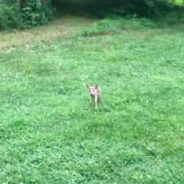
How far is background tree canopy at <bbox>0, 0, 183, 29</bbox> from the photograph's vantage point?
32.7ft

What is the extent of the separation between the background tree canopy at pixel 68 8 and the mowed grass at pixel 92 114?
1.29 meters

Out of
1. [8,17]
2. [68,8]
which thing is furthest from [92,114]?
[68,8]

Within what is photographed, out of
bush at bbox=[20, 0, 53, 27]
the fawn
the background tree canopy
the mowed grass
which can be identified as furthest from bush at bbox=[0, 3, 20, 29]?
the fawn

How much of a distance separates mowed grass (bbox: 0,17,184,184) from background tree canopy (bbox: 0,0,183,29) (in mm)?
1291

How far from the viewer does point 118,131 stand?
5441mm

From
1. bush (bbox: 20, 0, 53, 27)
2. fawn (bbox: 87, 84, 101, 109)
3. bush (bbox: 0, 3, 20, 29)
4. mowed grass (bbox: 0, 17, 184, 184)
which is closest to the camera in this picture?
mowed grass (bbox: 0, 17, 184, 184)

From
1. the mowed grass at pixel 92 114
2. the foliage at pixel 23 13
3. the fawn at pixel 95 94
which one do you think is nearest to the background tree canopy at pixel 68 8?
the foliage at pixel 23 13

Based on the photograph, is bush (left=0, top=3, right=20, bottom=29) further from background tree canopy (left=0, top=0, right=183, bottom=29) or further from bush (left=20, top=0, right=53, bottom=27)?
bush (left=20, top=0, right=53, bottom=27)

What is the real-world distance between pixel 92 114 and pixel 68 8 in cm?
607

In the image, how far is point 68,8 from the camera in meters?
11.6

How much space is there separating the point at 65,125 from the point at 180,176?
1387mm

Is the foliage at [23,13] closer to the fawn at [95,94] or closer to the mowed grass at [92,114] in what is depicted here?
the mowed grass at [92,114]

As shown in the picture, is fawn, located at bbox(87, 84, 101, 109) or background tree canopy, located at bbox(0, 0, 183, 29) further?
background tree canopy, located at bbox(0, 0, 183, 29)

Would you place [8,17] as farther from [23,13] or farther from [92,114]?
[92,114]
